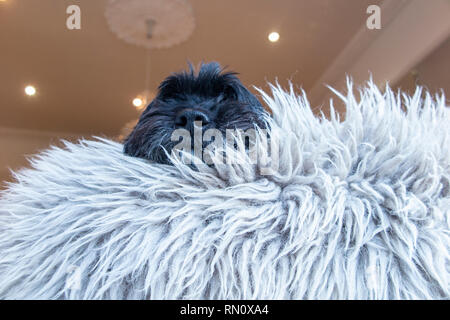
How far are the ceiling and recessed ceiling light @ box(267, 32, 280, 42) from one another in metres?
0.02

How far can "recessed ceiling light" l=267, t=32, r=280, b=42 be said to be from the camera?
5.54 feet

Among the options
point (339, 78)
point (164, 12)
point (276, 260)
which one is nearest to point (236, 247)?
point (276, 260)

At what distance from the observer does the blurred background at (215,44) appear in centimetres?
136

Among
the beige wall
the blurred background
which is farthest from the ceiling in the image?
the beige wall

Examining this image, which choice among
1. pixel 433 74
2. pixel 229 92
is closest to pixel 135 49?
pixel 433 74

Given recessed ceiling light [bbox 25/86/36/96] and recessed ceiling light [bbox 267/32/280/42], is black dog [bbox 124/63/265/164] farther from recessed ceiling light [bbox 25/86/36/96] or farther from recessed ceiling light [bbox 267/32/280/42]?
recessed ceiling light [bbox 25/86/36/96]

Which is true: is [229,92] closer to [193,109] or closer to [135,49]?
[193,109]

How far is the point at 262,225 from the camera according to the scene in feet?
0.95

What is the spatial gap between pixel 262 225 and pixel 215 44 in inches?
65.3

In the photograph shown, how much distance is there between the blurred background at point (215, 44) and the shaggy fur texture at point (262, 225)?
2.66 ft

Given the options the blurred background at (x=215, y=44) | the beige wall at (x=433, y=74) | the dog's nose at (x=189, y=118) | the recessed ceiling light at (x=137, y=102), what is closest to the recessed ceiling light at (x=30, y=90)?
the blurred background at (x=215, y=44)

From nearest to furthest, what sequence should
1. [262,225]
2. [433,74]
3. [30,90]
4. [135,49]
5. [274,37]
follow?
1. [262,225]
2. [433,74]
3. [274,37]
4. [135,49]
5. [30,90]

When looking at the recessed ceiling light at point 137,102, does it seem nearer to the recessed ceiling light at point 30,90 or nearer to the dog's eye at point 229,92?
the recessed ceiling light at point 30,90

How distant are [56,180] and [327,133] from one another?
285mm
